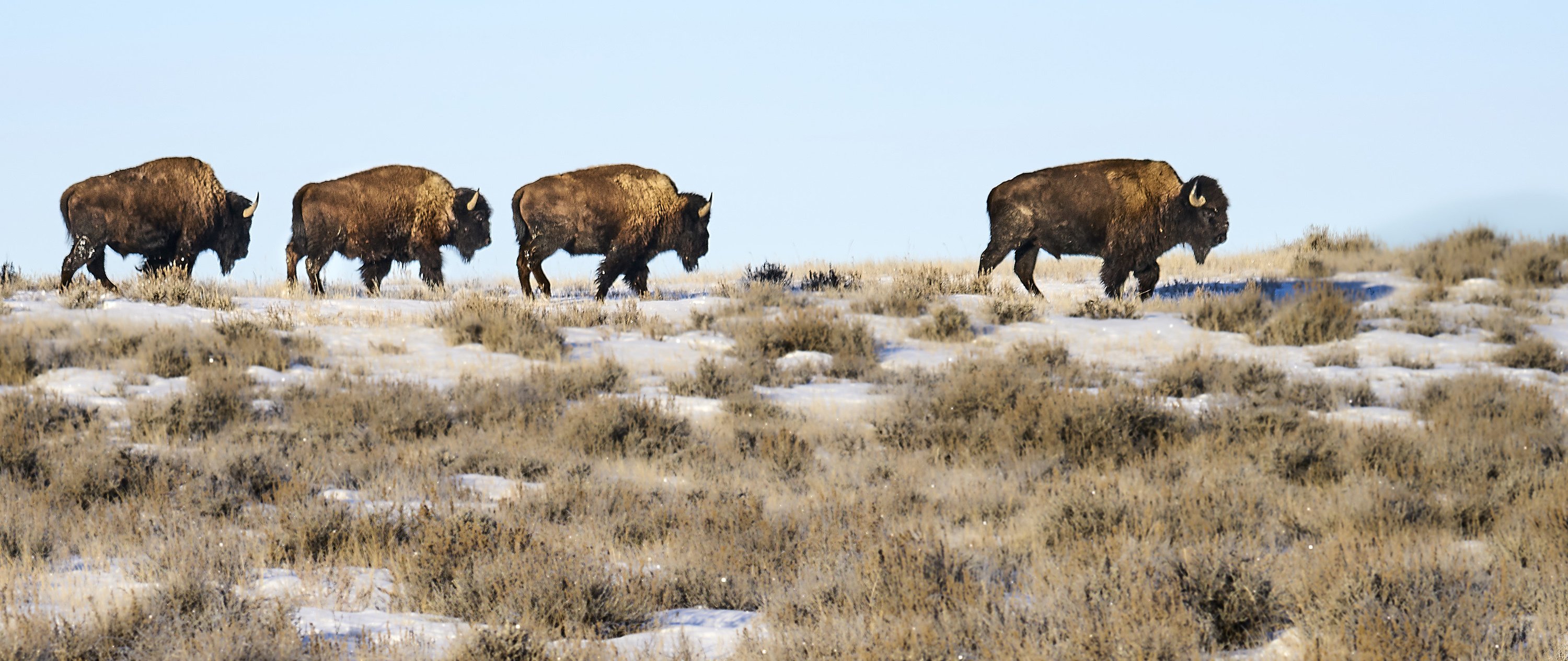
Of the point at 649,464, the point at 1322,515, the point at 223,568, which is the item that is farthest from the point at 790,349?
the point at 223,568

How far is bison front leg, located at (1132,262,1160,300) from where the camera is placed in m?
14.2

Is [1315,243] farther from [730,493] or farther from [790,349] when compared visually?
[730,493]

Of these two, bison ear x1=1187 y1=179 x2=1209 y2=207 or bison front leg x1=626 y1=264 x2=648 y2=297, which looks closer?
bison ear x1=1187 y1=179 x2=1209 y2=207

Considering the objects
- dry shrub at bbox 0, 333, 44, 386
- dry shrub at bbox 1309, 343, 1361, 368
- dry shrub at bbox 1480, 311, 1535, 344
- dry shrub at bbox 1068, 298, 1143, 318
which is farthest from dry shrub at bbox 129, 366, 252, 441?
dry shrub at bbox 1480, 311, 1535, 344

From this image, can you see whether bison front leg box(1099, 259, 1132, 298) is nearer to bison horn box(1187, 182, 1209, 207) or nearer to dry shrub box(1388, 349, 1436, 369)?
bison horn box(1187, 182, 1209, 207)

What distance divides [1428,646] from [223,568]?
14.3 feet

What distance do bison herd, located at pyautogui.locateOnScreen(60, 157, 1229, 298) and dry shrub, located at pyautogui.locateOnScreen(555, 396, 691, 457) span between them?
558 cm

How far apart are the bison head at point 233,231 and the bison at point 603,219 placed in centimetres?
334

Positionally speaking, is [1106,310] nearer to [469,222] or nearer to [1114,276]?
[1114,276]

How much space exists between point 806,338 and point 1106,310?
334 centimetres

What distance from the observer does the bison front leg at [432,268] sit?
47.6 ft

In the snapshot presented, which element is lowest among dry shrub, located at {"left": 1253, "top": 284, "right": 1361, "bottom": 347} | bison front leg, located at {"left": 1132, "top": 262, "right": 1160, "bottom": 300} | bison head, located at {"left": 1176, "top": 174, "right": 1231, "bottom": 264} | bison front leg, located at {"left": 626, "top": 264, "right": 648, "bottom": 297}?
dry shrub, located at {"left": 1253, "top": 284, "right": 1361, "bottom": 347}

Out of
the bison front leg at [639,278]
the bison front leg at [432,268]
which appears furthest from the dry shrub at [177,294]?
the bison front leg at [639,278]

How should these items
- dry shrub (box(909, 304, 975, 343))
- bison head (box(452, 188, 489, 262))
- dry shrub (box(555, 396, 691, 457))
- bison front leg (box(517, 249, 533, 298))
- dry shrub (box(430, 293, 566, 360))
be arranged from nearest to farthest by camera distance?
dry shrub (box(555, 396, 691, 457))
dry shrub (box(430, 293, 566, 360))
dry shrub (box(909, 304, 975, 343))
bison front leg (box(517, 249, 533, 298))
bison head (box(452, 188, 489, 262))
